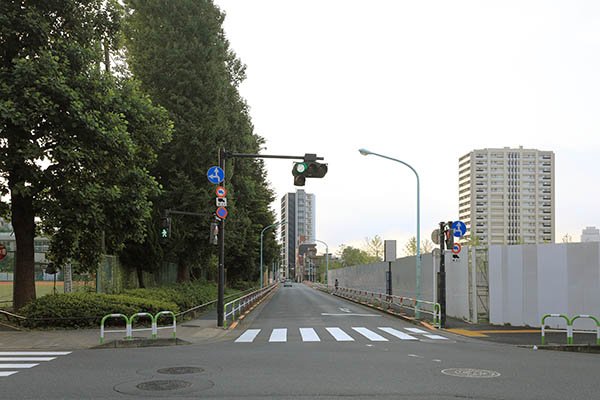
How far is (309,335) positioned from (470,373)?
26.1 ft

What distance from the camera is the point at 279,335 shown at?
17.0 m

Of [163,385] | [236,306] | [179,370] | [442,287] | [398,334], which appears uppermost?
[442,287]

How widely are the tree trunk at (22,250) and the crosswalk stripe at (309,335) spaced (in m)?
9.26

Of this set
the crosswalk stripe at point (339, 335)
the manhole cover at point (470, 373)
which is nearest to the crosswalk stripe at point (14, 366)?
the manhole cover at point (470, 373)

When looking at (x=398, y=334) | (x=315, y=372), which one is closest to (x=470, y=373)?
(x=315, y=372)

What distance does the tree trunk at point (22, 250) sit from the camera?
17.9 metres

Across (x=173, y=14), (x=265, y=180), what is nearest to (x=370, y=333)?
(x=173, y=14)

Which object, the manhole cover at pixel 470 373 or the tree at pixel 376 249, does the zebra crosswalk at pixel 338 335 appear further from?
the tree at pixel 376 249

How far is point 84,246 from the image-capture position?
18875 mm

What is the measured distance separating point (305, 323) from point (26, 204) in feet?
Answer: 37.1

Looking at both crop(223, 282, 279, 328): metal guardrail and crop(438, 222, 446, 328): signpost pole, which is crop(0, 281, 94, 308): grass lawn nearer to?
crop(223, 282, 279, 328): metal guardrail

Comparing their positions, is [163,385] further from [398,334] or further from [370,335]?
[398,334]

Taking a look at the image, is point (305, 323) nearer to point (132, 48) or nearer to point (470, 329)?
point (470, 329)

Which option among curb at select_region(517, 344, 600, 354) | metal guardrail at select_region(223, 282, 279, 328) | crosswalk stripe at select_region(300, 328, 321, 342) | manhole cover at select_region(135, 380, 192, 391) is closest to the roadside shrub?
metal guardrail at select_region(223, 282, 279, 328)
